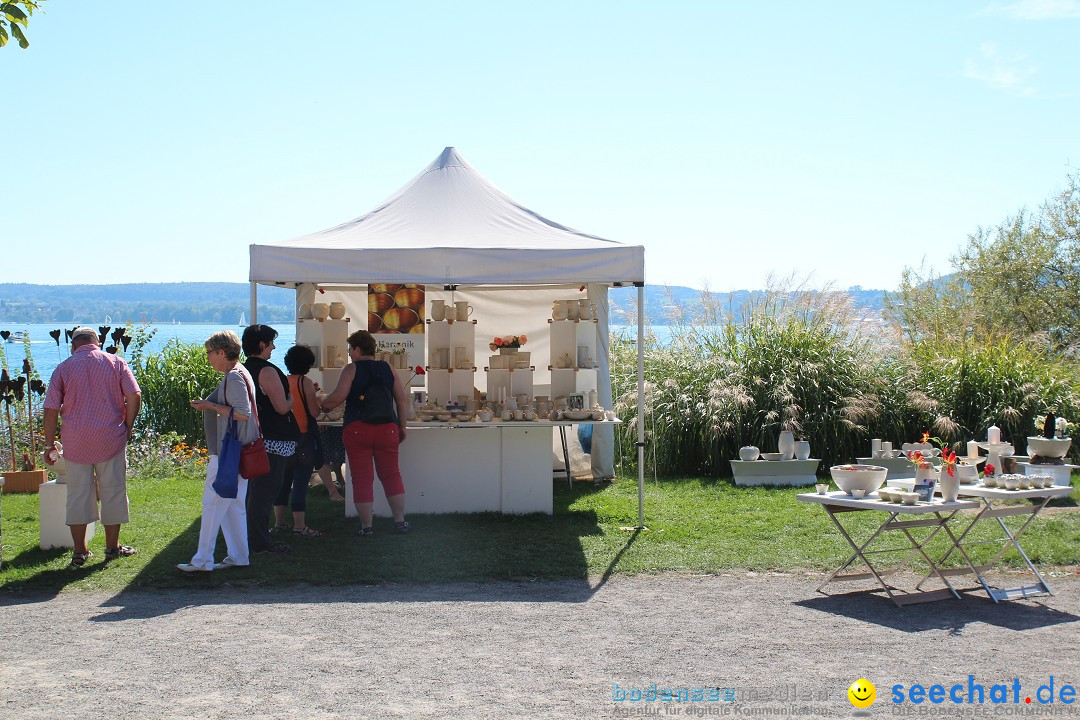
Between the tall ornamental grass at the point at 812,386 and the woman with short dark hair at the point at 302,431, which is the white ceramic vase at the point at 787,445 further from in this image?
the woman with short dark hair at the point at 302,431

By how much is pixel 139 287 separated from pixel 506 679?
109m

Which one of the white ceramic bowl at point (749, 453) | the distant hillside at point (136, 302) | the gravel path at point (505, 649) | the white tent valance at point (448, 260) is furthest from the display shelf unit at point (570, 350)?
the distant hillside at point (136, 302)

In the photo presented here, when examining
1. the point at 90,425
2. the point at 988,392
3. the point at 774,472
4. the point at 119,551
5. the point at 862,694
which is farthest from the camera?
the point at 988,392

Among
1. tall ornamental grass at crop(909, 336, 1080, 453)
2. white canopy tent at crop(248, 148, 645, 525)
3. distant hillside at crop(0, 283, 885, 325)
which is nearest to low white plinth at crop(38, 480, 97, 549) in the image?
white canopy tent at crop(248, 148, 645, 525)

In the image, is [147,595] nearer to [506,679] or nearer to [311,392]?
[311,392]

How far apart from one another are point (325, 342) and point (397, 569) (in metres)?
2.97

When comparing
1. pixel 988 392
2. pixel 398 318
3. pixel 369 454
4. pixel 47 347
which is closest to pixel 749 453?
pixel 988 392

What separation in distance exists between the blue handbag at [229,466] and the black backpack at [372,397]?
1.42 metres

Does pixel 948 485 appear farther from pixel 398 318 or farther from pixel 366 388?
pixel 398 318

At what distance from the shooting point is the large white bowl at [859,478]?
6.06 metres

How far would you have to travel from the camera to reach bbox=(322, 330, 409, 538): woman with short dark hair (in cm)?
779

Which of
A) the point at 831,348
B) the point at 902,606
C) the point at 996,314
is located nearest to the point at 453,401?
the point at 902,606

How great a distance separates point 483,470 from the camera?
886 centimetres

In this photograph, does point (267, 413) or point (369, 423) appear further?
point (369, 423)
